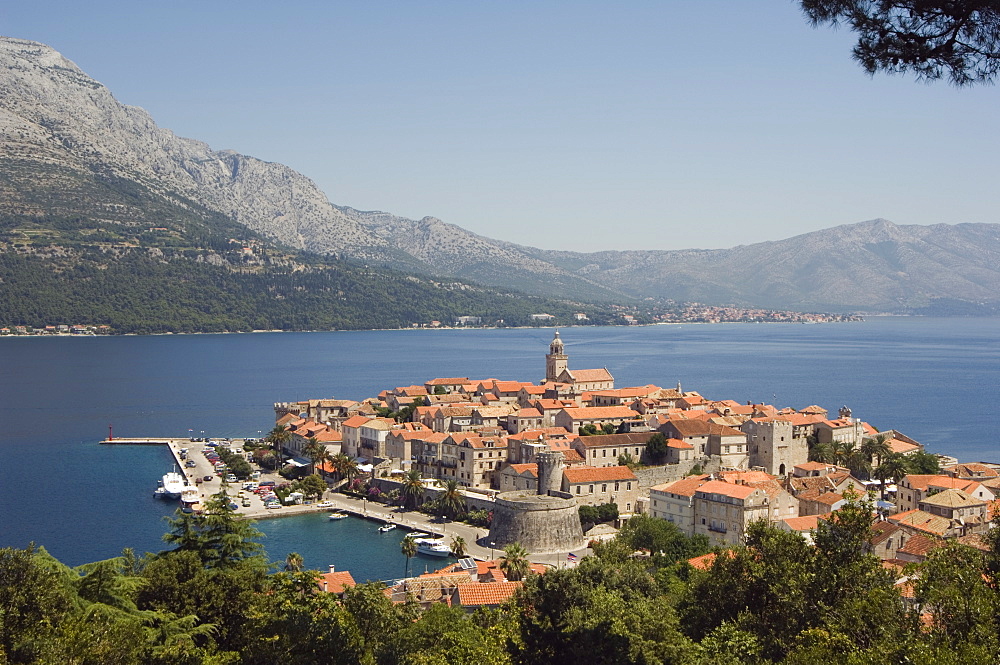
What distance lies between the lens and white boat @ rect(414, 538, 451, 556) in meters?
47.4

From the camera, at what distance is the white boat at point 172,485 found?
60719 millimetres

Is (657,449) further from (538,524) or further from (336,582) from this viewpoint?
(336,582)

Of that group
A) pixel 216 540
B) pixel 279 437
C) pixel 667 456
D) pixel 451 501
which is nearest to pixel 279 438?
pixel 279 437

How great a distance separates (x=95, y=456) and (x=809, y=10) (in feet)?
242

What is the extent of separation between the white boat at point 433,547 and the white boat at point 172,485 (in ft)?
65.6

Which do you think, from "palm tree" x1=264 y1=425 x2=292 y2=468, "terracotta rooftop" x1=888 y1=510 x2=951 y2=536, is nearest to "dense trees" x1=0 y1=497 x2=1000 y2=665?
"terracotta rooftop" x1=888 y1=510 x2=951 y2=536

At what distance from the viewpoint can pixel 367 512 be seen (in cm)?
5700

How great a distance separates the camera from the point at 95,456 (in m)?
76.0

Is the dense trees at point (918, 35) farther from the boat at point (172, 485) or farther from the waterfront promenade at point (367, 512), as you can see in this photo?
the boat at point (172, 485)

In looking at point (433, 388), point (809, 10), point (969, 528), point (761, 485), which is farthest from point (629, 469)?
point (809, 10)

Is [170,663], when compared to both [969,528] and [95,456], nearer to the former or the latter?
[969,528]

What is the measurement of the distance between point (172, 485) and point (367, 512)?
14.2 metres

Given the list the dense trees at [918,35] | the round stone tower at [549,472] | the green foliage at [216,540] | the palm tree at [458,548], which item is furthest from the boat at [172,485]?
the dense trees at [918,35]

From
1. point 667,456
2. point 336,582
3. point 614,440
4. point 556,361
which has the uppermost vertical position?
point 556,361
